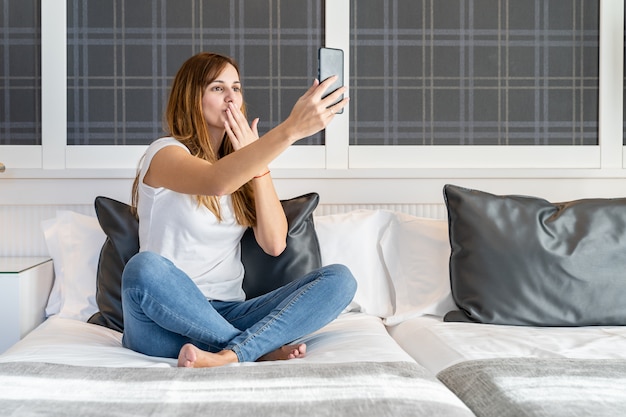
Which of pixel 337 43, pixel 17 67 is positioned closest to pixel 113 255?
pixel 17 67

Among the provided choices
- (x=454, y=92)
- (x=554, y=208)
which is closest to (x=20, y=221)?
(x=454, y=92)

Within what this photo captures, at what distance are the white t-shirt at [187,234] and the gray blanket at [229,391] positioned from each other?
2.00 ft

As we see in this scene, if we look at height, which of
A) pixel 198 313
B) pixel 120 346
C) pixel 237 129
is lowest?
pixel 120 346

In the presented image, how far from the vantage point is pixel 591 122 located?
281cm

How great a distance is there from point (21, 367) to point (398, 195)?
1572 mm

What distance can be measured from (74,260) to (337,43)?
1.20 metres

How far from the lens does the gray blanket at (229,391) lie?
120 cm

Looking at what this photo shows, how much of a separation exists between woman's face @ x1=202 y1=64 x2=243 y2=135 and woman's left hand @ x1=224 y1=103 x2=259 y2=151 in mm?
→ 49

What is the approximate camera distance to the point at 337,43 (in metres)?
2.73

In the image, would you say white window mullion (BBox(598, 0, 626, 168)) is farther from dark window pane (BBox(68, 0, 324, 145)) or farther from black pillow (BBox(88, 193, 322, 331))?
black pillow (BBox(88, 193, 322, 331))

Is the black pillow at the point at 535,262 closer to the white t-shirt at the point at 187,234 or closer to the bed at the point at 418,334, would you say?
the bed at the point at 418,334

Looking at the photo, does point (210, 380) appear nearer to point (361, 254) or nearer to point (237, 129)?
point (237, 129)

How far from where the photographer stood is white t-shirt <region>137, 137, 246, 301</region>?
206 cm

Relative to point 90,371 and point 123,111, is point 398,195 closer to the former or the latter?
point 123,111
